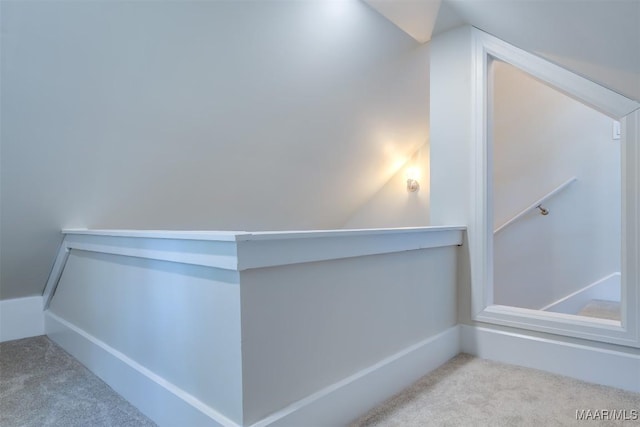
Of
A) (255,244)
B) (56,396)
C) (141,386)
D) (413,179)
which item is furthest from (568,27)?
(56,396)

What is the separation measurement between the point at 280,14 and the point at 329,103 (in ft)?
2.51

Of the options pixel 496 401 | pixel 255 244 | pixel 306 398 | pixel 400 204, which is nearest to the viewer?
pixel 255 244

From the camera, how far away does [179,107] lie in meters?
2.04

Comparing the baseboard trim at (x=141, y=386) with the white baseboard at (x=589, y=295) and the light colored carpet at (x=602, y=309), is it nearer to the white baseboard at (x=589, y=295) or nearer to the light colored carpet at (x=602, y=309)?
the light colored carpet at (x=602, y=309)

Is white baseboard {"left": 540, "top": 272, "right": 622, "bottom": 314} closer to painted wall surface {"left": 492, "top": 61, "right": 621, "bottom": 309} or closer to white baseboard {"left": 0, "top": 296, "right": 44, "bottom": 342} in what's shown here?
painted wall surface {"left": 492, "top": 61, "right": 621, "bottom": 309}

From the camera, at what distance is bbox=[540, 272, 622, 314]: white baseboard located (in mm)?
2900

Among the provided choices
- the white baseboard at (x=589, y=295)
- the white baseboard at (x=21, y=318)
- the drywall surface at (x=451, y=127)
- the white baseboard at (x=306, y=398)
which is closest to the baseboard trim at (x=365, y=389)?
the white baseboard at (x=306, y=398)

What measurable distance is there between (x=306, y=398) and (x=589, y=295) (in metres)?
2.75

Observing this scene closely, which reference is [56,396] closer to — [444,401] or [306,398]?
[306,398]

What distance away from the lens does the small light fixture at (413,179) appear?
3.67m

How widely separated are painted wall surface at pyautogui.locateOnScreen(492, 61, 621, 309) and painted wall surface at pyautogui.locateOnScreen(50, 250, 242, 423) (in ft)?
8.15

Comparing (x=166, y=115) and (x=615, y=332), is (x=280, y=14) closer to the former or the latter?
(x=166, y=115)

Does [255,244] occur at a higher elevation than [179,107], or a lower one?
lower

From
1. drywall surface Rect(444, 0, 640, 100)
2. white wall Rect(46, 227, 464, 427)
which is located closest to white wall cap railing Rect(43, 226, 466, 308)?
white wall Rect(46, 227, 464, 427)
